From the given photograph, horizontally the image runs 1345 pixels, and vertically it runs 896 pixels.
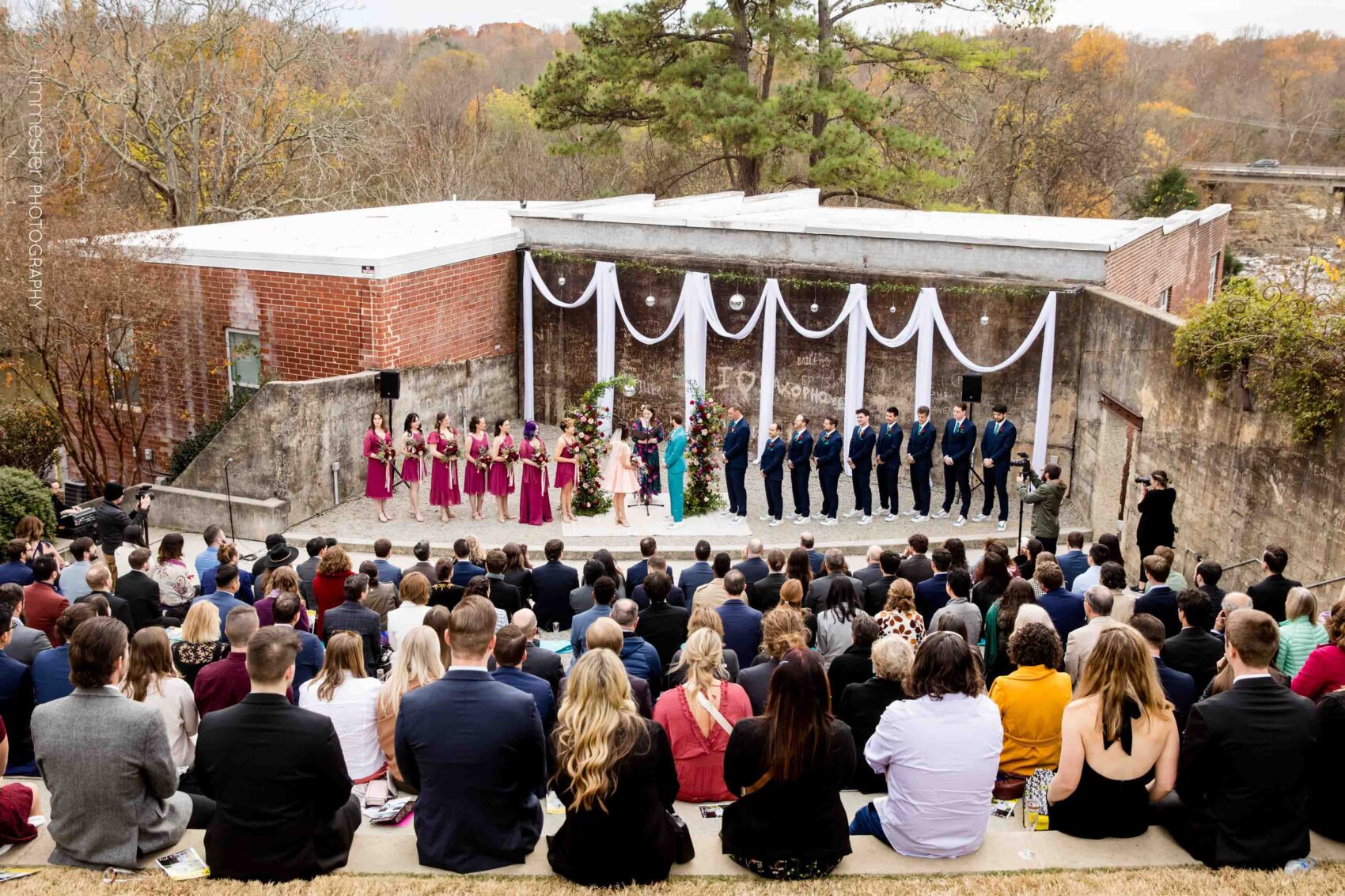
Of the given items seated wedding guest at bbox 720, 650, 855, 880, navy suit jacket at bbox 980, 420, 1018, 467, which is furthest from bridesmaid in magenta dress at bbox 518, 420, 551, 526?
seated wedding guest at bbox 720, 650, 855, 880

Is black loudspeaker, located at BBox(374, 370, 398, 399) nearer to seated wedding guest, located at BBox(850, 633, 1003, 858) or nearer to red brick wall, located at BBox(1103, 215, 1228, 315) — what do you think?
red brick wall, located at BBox(1103, 215, 1228, 315)

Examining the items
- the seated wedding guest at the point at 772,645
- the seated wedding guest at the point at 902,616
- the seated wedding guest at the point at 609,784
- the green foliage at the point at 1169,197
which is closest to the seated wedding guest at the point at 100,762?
the seated wedding guest at the point at 609,784

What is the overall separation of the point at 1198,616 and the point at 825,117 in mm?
24337

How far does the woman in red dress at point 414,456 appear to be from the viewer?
52.4 ft

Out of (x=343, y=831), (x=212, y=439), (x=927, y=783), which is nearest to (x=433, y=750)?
(x=343, y=831)

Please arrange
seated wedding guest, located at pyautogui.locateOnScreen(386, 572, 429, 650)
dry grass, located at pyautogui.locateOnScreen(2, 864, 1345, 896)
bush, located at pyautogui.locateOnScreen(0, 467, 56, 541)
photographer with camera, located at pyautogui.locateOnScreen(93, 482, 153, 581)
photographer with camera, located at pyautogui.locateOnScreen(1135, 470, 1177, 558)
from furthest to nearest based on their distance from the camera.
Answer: bush, located at pyautogui.locateOnScreen(0, 467, 56, 541) → photographer with camera, located at pyautogui.locateOnScreen(93, 482, 153, 581) → photographer with camera, located at pyautogui.locateOnScreen(1135, 470, 1177, 558) → seated wedding guest, located at pyautogui.locateOnScreen(386, 572, 429, 650) → dry grass, located at pyautogui.locateOnScreen(2, 864, 1345, 896)

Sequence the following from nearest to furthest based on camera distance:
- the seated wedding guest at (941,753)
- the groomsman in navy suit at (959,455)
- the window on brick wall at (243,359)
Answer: the seated wedding guest at (941,753), the groomsman in navy suit at (959,455), the window on brick wall at (243,359)

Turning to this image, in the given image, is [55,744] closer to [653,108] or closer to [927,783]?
[927,783]

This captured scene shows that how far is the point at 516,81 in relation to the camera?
222 ft

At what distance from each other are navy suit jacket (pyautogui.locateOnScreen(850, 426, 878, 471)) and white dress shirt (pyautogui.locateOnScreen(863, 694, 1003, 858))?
10.7m

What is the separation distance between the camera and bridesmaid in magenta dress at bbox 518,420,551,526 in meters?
15.9

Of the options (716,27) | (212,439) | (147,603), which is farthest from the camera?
(716,27)

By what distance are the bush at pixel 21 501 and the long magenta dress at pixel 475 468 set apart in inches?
204

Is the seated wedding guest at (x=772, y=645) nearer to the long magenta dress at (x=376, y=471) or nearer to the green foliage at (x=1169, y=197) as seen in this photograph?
the long magenta dress at (x=376, y=471)
